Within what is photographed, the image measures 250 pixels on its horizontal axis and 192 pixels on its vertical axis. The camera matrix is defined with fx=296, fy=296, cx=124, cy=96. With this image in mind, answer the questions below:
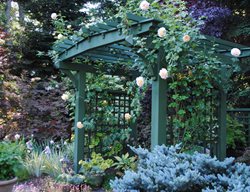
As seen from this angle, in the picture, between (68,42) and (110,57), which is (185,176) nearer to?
(68,42)

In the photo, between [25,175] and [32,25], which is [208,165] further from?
[32,25]

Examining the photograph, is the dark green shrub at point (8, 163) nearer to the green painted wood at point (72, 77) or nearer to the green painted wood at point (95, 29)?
the green painted wood at point (72, 77)

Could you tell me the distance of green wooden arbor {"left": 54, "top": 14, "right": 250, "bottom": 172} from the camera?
3082 millimetres

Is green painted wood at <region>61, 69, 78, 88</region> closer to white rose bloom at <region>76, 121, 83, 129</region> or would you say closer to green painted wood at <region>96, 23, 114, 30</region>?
white rose bloom at <region>76, 121, 83, 129</region>

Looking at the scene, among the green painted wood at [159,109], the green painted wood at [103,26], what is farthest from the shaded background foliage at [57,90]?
the green painted wood at [103,26]

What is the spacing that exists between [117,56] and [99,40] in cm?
113

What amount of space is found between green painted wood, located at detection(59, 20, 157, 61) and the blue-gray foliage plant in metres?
1.23

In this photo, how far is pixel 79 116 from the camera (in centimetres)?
436

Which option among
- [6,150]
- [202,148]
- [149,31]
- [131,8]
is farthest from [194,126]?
[6,150]

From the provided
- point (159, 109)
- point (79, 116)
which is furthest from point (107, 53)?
point (159, 109)

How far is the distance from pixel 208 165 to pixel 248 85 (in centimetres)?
508

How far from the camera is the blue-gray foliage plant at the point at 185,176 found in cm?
226

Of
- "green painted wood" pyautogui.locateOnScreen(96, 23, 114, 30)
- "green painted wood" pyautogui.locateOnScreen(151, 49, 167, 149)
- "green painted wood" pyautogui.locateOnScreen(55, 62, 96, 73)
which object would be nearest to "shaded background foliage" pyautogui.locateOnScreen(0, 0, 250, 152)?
"green painted wood" pyautogui.locateOnScreen(55, 62, 96, 73)

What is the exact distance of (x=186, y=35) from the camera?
2.84 meters
